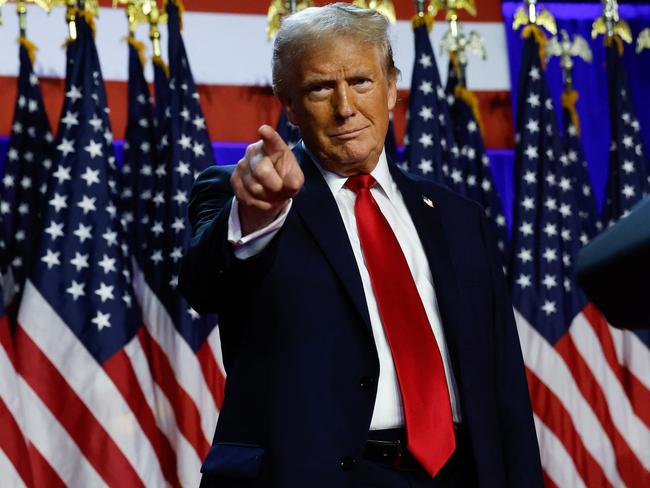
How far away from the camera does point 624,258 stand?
0.52 m

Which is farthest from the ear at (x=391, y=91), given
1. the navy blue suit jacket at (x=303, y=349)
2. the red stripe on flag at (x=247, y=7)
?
the red stripe on flag at (x=247, y=7)

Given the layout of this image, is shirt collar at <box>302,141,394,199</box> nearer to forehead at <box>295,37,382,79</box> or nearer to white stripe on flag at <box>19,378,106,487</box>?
forehead at <box>295,37,382,79</box>

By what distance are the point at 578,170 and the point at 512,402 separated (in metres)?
2.69

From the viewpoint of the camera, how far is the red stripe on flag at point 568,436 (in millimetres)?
3867

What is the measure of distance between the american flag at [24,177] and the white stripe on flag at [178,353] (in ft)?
1.40

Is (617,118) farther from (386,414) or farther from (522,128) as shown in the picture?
(386,414)

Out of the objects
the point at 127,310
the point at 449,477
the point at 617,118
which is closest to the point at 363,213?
the point at 449,477

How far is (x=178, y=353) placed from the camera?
3.62 metres

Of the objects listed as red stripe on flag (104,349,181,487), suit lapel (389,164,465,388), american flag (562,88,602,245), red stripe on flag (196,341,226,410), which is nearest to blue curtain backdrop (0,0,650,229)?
american flag (562,88,602,245)

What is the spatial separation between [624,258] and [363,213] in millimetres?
1222

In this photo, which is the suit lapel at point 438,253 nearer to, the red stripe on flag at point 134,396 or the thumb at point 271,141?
the thumb at point 271,141

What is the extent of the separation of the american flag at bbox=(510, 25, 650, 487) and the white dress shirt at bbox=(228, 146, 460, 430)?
89.6 inches

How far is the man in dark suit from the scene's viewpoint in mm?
1527

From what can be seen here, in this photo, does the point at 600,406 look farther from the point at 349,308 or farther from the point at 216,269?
the point at 216,269
